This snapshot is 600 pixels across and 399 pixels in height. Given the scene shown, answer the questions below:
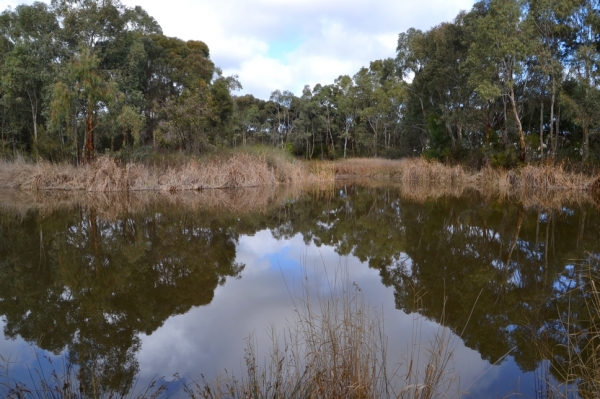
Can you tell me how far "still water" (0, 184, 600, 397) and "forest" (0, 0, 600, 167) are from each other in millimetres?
9369

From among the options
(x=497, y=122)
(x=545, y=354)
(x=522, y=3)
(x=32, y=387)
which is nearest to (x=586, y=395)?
(x=545, y=354)

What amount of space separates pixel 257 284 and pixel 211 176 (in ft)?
38.6

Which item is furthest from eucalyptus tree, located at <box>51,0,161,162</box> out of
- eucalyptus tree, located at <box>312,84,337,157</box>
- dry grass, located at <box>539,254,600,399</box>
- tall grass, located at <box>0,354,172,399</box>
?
eucalyptus tree, located at <box>312,84,337,157</box>

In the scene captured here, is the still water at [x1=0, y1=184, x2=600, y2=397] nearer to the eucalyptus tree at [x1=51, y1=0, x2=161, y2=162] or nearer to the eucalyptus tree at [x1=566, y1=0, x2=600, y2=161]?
the eucalyptus tree at [x1=51, y1=0, x2=161, y2=162]

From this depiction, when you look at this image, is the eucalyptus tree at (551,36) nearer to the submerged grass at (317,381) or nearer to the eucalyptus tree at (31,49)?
the submerged grass at (317,381)

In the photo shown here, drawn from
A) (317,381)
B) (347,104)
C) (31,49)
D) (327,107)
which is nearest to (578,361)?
(317,381)

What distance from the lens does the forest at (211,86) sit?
1688 centimetres

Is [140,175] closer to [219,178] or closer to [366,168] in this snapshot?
[219,178]

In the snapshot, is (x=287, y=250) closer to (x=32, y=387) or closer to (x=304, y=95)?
(x=32, y=387)

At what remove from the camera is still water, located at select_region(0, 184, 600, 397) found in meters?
2.85

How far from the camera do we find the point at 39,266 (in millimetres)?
5148

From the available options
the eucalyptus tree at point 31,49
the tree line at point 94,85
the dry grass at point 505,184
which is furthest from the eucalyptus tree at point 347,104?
the eucalyptus tree at point 31,49

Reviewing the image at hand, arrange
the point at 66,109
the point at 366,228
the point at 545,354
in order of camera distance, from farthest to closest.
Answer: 1. the point at 66,109
2. the point at 366,228
3. the point at 545,354

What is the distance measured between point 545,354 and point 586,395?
0.56 metres
